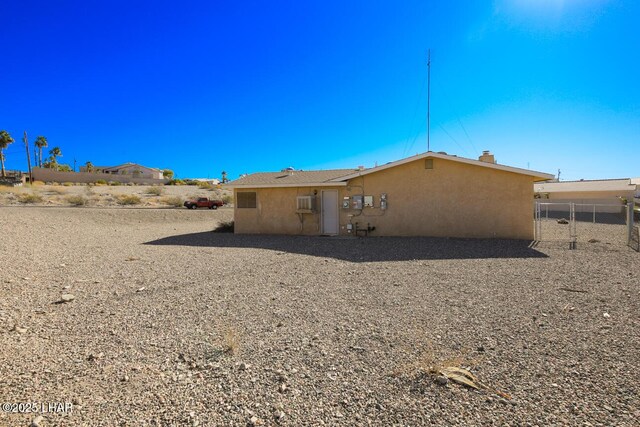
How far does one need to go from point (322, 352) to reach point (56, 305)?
4.51 metres

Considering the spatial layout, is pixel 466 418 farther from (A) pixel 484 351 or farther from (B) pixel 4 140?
(B) pixel 4 140

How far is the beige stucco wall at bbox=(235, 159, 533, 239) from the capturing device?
13.0 meters

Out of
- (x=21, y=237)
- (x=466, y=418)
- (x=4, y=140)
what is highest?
(x=4, y=140)

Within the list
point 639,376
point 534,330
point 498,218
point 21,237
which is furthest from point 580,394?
point 21,237

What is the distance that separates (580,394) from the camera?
10.1 feet

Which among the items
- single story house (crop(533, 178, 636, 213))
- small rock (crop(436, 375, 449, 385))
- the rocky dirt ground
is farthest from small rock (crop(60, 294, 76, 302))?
single story house (crop(533, 178, 636, 213))

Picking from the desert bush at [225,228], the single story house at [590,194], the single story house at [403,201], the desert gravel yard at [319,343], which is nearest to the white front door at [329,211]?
the single story house at [403,201]

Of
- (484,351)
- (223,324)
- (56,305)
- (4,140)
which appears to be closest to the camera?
(484,351)

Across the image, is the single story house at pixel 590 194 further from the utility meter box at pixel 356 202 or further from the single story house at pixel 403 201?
the utility meter box at pixel 356 202

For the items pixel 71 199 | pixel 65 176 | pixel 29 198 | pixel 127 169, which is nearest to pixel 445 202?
pixel 71 199

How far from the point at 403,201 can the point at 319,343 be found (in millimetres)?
10792

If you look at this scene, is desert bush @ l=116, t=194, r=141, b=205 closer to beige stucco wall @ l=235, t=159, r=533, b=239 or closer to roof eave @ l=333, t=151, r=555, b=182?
beige stucco wall @ l=235, t=159, r=533, b=239

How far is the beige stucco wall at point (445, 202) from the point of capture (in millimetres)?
13023

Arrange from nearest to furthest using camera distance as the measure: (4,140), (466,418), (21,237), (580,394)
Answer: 1. (466,418)
2. (580,394)
3. (21,237)
4. (4,140)
